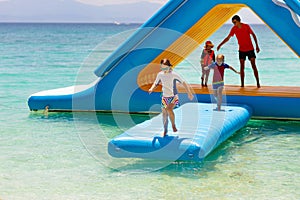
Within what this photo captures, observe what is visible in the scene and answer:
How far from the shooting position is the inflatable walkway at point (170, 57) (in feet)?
25.9

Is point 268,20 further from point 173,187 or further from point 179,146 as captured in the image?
point 173,187

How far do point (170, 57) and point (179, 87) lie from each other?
1.40 ft

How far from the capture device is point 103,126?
26.6 feet

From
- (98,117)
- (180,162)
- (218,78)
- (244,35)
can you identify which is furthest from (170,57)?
(180,162)

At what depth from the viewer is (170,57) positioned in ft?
28.6

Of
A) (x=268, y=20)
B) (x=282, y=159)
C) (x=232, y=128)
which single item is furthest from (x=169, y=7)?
(x=282, y=159)

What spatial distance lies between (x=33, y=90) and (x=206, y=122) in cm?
681

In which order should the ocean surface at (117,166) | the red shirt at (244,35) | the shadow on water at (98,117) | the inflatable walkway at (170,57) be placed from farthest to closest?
the red shirt at (244,35), the shadow on water at (98,117), the inflatable walkway at (170,57), the ocean surface at (117,166)

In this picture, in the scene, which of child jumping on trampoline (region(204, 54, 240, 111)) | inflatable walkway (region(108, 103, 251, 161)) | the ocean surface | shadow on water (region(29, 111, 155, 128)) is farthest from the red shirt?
inflatable walkway (region(108, 103, 251, 161))

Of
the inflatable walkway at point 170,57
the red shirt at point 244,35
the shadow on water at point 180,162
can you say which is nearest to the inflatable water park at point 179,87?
the inflatable walkway at point 170,57

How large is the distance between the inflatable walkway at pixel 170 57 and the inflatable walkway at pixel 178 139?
4.05 feet

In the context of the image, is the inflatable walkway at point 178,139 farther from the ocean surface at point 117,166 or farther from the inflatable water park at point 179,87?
the ocean surface at point 117,166

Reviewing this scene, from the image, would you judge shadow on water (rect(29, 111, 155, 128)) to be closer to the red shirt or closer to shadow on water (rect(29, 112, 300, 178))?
shadow on water (rect(29, 112, 300, 178))

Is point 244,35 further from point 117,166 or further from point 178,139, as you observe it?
point 117,166
